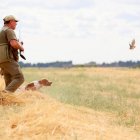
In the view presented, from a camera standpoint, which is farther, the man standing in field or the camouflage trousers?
the camouflage trousers

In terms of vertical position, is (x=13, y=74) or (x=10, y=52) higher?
(x=10, y=52)

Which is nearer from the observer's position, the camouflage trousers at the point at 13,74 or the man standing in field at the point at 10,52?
the man standing in field at the point at 10,52

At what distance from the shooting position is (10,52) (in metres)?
12.3

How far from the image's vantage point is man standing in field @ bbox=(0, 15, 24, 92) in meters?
12.1

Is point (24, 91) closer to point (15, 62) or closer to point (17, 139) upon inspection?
point (15, 62)

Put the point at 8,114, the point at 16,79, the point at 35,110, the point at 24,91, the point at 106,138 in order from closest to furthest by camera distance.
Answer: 1. the point at 106,138
2. the point at 35,110
3. the point at 8,114
4. the point at 16,79
5. the point at 24,91

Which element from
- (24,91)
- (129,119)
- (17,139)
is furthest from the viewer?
(24,91)

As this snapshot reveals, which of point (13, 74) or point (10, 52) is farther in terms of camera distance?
point (13, 74)

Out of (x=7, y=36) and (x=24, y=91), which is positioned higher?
(x=7, y=36)

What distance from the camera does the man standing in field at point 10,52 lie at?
12094 millimetres

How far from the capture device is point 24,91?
13.5 metres

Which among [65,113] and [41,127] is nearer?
[41,127]

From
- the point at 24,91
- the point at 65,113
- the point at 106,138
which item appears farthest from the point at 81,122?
the point at 24,91

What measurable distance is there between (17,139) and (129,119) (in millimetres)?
4232
